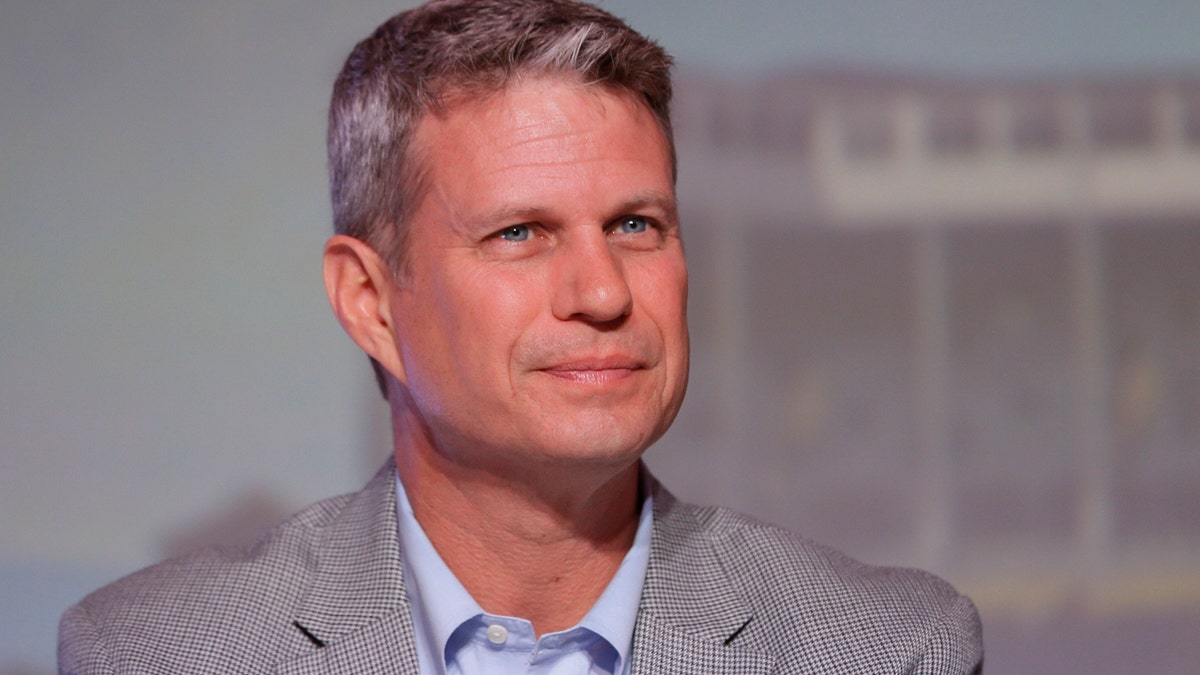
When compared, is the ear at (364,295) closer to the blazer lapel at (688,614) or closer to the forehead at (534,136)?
the forehead at (534,136)

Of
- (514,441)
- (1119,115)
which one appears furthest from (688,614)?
(1119,115)

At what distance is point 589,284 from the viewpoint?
1998mm

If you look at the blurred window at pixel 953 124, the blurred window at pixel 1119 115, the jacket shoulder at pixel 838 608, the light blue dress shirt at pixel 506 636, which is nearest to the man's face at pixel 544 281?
the light blue dress shirt at pixel 506 636

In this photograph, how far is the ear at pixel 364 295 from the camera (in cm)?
227

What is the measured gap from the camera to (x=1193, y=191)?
3.80 meters

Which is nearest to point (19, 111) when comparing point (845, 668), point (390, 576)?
point (390, 576)

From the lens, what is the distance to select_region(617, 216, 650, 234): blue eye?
7.08ft

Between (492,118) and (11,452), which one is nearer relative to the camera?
(492,118)

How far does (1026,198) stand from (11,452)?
2.68 metres

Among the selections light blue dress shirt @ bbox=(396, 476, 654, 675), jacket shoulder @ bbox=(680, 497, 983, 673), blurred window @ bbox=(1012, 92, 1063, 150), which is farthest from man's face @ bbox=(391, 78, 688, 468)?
blurred window @ bbox=(1012, 92, 1063, 150)

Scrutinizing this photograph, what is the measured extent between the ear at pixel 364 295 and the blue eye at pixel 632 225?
0.38 meters

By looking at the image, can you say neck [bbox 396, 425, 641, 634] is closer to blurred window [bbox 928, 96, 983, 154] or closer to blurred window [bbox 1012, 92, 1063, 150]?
blurred window [bbox 928, 96, 983, 154]

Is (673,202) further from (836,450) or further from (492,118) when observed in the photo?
(836,450)

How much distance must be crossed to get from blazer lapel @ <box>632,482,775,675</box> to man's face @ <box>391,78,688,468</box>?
0.31m
